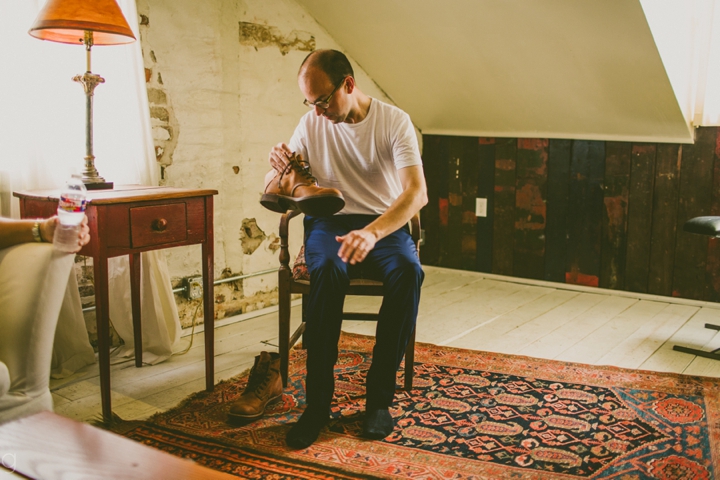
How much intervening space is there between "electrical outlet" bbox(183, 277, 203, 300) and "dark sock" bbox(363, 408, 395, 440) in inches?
51.3

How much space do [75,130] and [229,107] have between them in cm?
83

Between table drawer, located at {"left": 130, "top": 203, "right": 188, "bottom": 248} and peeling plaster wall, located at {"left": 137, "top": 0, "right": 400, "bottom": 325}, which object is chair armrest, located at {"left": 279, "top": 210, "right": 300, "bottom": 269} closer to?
table drawer, located at {"left": 130, "top": 203, "right": 188, "bottom": 248}

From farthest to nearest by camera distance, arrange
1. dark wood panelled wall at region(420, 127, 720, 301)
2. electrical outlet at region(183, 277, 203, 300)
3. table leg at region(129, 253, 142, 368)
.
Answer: dark wood panelled wall at region(420, 127, 720, 301) → electrical outlet at region(183, 277, 203, 300) → table leg at region(129, 253, 142, 368)

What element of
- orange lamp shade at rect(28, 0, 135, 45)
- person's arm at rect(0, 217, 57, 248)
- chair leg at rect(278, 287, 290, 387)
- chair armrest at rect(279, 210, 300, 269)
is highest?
orange lamp shade at rect(28, 0, 135, 45)

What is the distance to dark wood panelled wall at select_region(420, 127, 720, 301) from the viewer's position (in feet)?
11.2

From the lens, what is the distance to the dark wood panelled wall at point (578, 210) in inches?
135

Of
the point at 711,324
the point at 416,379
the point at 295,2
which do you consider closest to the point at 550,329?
the point at 711,324

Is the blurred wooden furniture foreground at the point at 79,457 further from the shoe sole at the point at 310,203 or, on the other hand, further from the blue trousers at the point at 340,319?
the shoe sole at the point at 310,203

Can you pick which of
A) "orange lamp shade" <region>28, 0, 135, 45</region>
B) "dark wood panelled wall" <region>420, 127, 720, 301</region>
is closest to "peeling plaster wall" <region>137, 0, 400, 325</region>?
"orange lamp shade" <region>28, 0, 135, 45</region>

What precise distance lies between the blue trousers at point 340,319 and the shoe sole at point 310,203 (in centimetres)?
11

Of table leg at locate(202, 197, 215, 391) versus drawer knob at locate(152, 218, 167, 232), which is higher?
drawer knob at locate(152, 218, 167, 232)

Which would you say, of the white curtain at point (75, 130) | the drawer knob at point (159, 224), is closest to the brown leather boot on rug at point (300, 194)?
the drawer knob at point (159, 224)

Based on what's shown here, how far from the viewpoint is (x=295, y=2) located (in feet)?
11.3

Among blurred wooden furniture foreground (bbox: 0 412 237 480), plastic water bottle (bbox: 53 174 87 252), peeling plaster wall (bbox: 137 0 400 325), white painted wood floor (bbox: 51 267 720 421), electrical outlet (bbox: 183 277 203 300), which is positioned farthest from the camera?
electrical outlet (bbox: 183 277 203 300)
